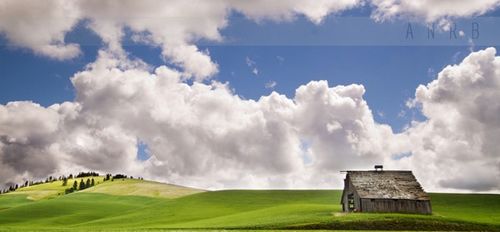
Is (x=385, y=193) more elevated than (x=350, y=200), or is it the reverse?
(x=385, y=193)

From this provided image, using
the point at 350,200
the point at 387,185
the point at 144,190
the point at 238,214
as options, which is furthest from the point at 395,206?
the point at 144,190

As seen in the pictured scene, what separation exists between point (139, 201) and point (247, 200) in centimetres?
3580

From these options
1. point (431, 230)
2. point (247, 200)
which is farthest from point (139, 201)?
point (431, 230)

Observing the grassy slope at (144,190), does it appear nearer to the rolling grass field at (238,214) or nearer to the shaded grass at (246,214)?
the rolling grass field at (238,214)

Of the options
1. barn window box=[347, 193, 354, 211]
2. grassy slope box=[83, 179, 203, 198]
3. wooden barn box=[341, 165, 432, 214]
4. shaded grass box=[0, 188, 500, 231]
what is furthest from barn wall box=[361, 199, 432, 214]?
grassy slope box=[83, 179, 203, 198]

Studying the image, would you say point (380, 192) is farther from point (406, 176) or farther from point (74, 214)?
point (74, 214)

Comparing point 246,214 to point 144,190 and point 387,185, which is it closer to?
point 387,185

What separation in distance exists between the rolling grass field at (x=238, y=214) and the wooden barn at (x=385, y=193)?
2735 mm

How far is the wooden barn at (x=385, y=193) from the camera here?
6322cm

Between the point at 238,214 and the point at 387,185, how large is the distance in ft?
71.0

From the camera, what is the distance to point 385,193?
64.1 m

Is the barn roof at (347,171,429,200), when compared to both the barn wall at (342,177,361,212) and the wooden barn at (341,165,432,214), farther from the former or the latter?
the barn wall at (342,177,361,212)

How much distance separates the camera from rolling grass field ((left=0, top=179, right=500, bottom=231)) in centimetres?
5069

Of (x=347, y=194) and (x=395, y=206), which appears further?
(x=347, y=194)
